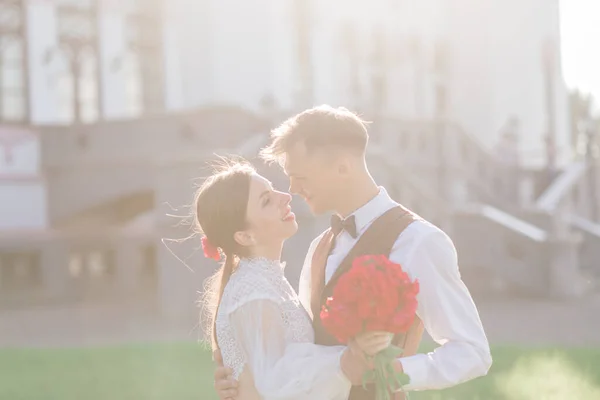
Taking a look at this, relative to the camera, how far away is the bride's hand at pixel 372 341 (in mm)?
3078

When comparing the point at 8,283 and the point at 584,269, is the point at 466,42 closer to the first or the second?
the point at 584,269

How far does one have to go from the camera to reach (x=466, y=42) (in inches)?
1374

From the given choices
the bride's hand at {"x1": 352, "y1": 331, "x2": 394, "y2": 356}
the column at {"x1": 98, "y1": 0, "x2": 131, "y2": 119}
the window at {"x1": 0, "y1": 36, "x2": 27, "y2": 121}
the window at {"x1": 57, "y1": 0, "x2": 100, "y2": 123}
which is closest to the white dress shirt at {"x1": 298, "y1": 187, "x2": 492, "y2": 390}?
the bride's hand at {"x1": 352, "y1": 331, "x2": 394, "y2": 356}

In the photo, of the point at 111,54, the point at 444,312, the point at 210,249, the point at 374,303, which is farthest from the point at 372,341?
the point at 111,54

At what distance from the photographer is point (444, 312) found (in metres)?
3.37

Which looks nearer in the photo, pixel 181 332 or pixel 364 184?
pixel 364 184

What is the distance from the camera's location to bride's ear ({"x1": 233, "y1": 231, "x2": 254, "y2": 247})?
3750mm

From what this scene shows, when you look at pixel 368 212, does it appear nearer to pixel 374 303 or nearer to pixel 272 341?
pixel 272 341

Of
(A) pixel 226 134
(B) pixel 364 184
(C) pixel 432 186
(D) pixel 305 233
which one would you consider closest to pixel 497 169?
(C) pixel 432 186

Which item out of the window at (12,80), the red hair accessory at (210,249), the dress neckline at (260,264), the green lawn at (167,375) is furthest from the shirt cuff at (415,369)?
the window at (12,80)

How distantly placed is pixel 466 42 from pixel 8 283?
65.7 ft

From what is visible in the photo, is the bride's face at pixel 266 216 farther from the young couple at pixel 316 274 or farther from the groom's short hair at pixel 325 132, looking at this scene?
the groom's short hair at pixel 325 132

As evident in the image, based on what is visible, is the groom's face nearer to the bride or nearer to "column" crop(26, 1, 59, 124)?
the bride

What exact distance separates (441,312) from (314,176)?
60cm
